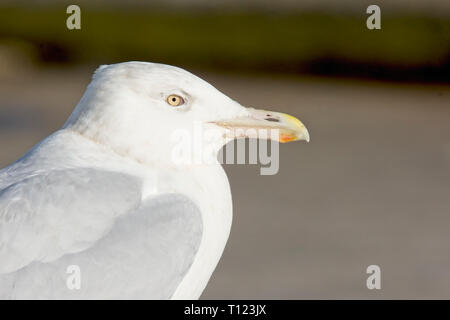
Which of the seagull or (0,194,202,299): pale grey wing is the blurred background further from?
(0,194,202,299): pale grey wing

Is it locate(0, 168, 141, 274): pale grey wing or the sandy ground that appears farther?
the sandy ground

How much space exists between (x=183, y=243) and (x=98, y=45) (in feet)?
47.5

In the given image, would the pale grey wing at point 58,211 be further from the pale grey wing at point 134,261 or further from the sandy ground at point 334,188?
the sandy ground at point 334,188

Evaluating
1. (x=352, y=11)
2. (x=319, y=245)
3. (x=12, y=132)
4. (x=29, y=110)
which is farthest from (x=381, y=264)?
(x=352, y=11)

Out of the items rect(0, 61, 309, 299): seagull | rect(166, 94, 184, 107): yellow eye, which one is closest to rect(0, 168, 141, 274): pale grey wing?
rect(0, 61, 309, 299): seagull

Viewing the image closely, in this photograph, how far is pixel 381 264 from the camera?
714 cm

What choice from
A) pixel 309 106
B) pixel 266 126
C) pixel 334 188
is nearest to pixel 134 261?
pixel 266 126

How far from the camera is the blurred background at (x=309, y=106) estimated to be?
7.24 m

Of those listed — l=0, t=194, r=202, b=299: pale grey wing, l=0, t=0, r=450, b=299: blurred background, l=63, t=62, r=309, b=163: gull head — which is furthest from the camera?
l=0, t=0, r=450, b=299: blurred background

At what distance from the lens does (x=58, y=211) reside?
8.97 feet

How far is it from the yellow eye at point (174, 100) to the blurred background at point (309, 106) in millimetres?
3294

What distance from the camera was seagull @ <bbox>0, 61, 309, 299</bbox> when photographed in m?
2.68

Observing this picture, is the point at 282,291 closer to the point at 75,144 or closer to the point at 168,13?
the point at 75,144

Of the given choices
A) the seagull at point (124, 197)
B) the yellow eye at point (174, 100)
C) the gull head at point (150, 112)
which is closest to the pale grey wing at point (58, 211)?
the seagull at point (124, 197)
